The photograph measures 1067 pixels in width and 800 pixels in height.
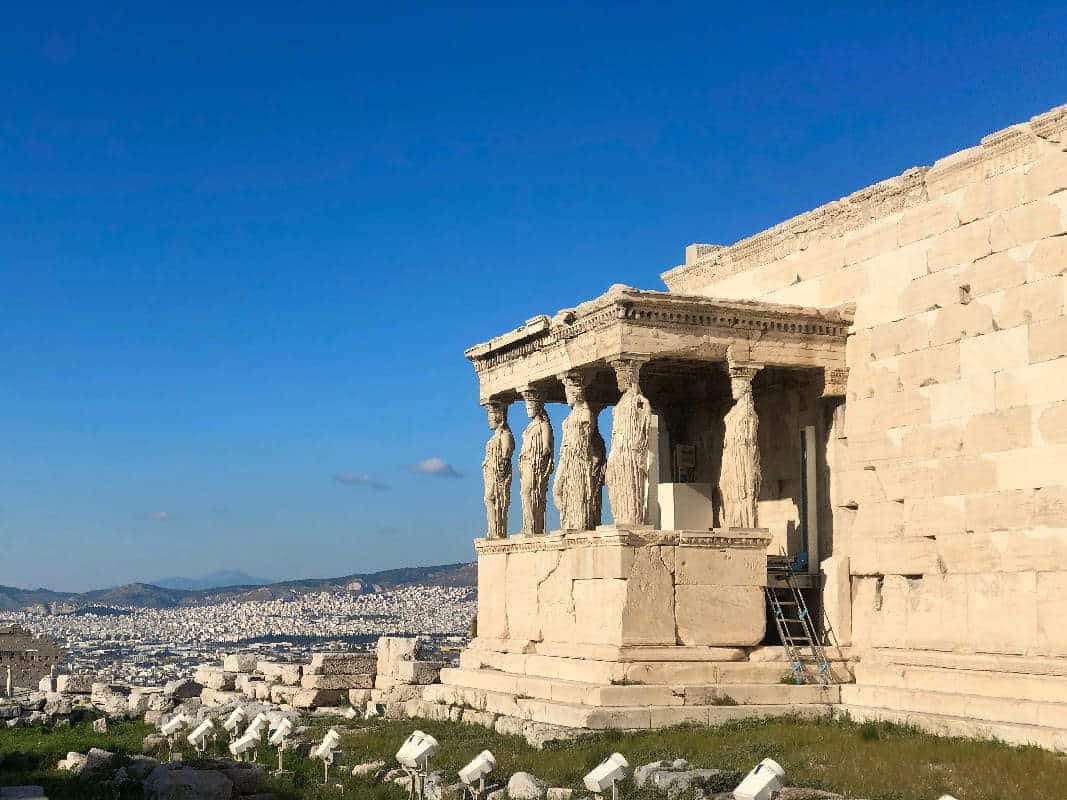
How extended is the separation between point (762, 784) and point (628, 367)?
25.1ft

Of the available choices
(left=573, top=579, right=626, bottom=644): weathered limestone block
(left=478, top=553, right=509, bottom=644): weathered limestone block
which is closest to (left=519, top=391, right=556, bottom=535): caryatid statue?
(left=478, top=553, right=509, bottom=644): weathered limestone block

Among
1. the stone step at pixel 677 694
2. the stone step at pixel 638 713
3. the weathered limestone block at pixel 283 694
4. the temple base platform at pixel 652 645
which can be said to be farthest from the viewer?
the weathered limestone block at pixel 283 694

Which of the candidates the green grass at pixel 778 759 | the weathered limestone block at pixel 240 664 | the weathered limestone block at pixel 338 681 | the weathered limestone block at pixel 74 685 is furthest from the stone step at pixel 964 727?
the weathered limestone block at pixel 74 685

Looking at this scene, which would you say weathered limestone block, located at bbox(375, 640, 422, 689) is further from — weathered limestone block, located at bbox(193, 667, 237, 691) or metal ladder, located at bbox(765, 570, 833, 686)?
metal ladder, located at bbox(765, 570, 833, 686)

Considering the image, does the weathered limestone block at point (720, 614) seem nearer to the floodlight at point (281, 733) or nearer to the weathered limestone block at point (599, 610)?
the weathered limestone block at point (599, 610)

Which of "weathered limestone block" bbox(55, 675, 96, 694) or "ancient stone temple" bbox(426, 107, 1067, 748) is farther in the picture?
"weathered limestone block" bbox(55, 675, 96, 694)

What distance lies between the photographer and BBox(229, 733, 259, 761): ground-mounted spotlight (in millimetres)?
15564

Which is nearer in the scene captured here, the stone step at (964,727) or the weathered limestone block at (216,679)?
the stone step at (964,727)

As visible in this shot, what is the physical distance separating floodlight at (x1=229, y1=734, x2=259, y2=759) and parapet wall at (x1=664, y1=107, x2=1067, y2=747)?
665 cm

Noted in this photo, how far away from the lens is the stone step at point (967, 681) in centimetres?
1376

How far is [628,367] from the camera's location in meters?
16.8

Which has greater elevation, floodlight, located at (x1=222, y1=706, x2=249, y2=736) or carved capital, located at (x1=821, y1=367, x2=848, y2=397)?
carved capital, located at (x1=821, y1=367, x2=848, y2=397)

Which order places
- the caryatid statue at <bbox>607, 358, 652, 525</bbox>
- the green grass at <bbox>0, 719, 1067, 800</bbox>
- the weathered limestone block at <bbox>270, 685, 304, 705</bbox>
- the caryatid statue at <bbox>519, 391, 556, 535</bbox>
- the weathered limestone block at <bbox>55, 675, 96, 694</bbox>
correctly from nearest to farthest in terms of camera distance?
1. the green grass at <bbox>0, 719, 1067, 800</bbox>
2. the caryatid statue at <bbox>607, 358, 652, 525</bbox>
3. the caryatid statue at <bbox>519, 391, 556, 535</bbox>
4. the weathered limestone block at <bbox>270, 685, 304, 705</bbox>
5. the weathered limestone block at <bbox>55, 675, 96, 694</bbox>

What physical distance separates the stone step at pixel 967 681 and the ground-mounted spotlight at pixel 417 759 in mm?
5530
